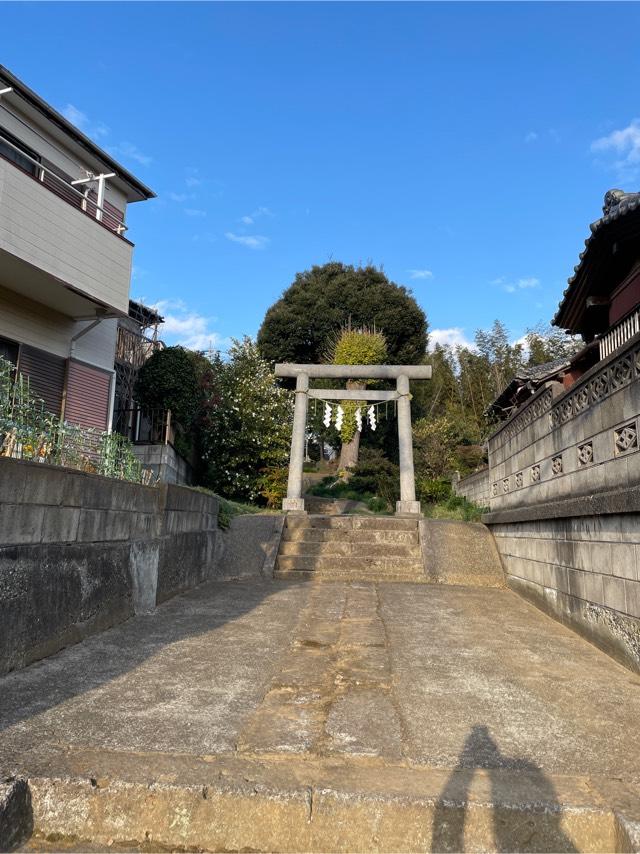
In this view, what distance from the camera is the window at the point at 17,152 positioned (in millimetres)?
8789

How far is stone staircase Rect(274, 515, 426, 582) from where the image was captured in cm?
877

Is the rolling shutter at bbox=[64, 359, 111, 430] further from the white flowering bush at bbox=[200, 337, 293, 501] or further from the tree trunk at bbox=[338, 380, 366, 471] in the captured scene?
the tree trunk at bbox=[338, 380, 366, 471]

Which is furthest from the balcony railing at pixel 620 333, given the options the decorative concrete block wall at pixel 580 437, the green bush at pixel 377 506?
the green bush at pixel 377 506

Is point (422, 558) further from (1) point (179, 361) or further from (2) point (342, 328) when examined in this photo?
(2) point (342, 328)

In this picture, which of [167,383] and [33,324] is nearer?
[33,324]

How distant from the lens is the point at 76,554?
4.27 m

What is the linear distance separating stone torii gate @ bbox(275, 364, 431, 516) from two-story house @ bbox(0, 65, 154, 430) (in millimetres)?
4127

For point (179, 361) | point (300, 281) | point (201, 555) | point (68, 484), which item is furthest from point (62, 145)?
point (300, 281)

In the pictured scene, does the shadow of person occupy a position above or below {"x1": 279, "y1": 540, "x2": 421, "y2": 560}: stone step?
below

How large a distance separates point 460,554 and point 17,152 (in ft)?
32.9

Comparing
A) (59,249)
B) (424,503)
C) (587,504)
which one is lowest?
(587,504)

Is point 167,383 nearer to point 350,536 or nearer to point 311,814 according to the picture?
point 350,536

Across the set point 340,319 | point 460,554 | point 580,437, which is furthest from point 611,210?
point 340,319

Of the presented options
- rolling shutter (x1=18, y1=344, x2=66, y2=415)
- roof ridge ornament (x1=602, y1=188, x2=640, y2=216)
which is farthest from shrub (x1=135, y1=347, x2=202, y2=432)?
roof ridge ornament (x1=602, y1=188, x2=640, y2=216)
